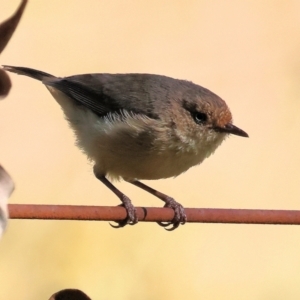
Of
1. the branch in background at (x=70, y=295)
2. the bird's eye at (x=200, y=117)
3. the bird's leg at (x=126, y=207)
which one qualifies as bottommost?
the bird's leg at (x=126, y=207)

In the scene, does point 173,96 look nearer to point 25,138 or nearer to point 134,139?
point 134,139

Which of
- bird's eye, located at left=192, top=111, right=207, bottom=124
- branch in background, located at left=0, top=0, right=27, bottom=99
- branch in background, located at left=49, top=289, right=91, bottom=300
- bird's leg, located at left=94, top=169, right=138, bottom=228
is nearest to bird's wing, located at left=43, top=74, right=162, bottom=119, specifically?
bird's eye, located at left=192, top=111, right=207, bottom=124

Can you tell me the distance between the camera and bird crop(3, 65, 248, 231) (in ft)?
7.34

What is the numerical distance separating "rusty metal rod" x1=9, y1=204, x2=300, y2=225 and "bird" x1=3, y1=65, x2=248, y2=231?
1.50ft

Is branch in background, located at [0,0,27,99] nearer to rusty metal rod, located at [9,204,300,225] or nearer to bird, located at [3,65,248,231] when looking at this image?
rusty metal rod, located at [9,204,300,225]

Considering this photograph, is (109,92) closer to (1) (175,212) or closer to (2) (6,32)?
(1) (175,212)

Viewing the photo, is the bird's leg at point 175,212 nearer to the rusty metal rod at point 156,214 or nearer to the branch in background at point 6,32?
the rusty metal rod at point 156,214

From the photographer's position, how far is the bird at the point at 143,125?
2.24 m

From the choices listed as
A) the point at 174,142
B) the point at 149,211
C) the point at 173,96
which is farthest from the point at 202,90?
the point at 149,211

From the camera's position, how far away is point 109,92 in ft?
8.32

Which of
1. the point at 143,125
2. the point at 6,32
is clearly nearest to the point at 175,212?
the point at 143,125

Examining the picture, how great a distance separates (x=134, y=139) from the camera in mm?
2256

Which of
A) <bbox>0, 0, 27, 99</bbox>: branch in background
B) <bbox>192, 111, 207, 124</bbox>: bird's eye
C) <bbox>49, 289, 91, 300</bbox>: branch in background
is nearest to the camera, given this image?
<bbox>0, 0, 27, 99</bbox>: branch in background

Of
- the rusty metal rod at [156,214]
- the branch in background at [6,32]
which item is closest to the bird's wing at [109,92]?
the rusty metal rod at [156,214]
